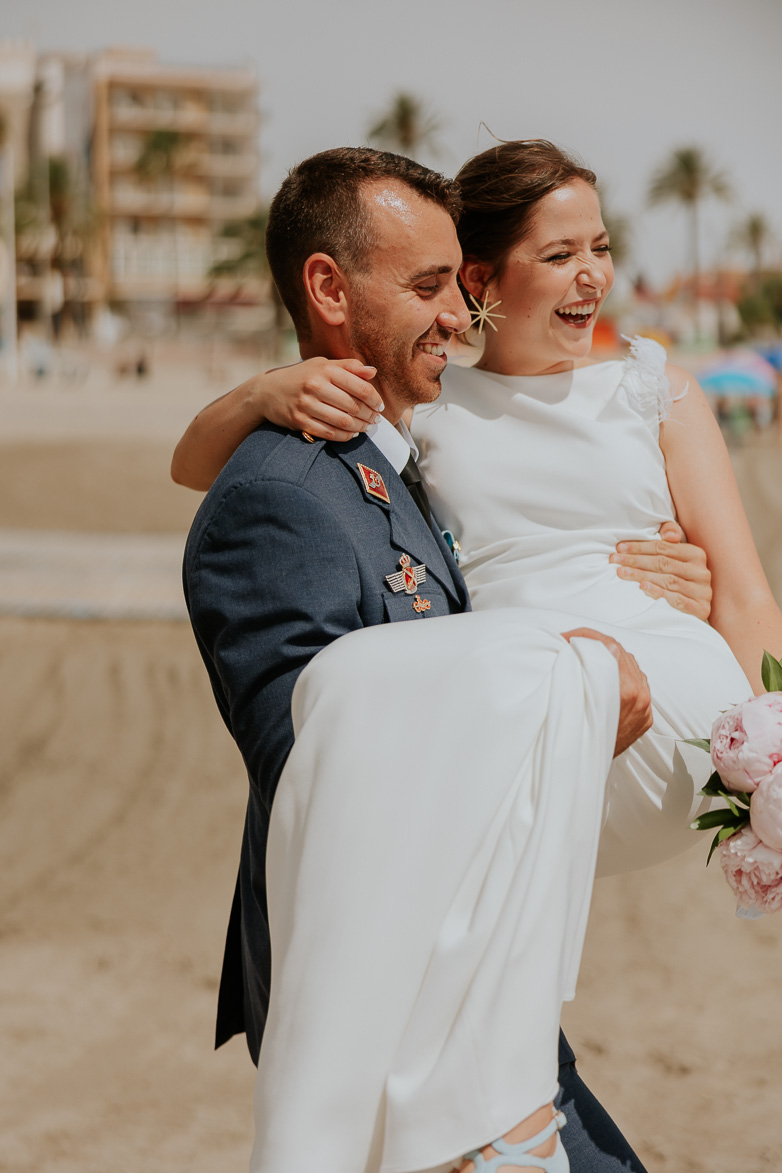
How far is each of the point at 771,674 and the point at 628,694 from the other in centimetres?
40

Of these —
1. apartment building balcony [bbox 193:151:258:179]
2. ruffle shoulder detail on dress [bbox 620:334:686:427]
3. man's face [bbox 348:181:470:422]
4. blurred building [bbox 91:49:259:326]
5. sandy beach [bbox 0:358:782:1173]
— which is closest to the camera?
man's face [bbox 348:181:470:422]

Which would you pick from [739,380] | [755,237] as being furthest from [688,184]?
[739,380]

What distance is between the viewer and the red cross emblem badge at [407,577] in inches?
75.9

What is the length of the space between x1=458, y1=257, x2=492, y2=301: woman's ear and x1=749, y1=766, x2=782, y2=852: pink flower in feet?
3.87

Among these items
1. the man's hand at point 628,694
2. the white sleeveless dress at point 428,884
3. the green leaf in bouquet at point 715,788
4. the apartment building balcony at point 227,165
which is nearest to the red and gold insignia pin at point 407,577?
the white sleeveless dress at point 428,884

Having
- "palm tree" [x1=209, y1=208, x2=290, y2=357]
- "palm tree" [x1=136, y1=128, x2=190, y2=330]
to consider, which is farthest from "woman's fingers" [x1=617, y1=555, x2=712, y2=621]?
"palm tree" [x1=136, y1=128, x2=190, y2=330]

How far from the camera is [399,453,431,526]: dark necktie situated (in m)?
2.29

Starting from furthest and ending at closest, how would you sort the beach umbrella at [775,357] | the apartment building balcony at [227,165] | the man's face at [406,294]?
the apartment building balcony at [227,165] → the beach umbrella at [775,357] → the man's face at [406,294]

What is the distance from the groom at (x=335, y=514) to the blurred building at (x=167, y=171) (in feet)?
247

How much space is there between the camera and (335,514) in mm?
1855

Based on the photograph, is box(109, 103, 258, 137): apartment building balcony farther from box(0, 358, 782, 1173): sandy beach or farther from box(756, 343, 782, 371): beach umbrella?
box(0, 358, 782, 1173): sandy beach

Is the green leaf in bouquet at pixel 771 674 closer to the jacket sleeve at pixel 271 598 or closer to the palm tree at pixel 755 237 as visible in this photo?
the jacket sleeve at pixel 271 598

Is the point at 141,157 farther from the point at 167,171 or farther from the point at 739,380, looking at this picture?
the point at 739,380

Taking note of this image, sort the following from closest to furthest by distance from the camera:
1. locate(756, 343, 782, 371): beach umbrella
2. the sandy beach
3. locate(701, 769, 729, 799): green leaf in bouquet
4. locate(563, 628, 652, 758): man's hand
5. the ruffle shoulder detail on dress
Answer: locate(563, 628, 652, 758): man's hand → locate(701, 769, 729, 799): green leaf in bouquet → the ruffle shoulder detail on dress → the sandy beach → locate(756, 343, 782, 371): beach umbrella
